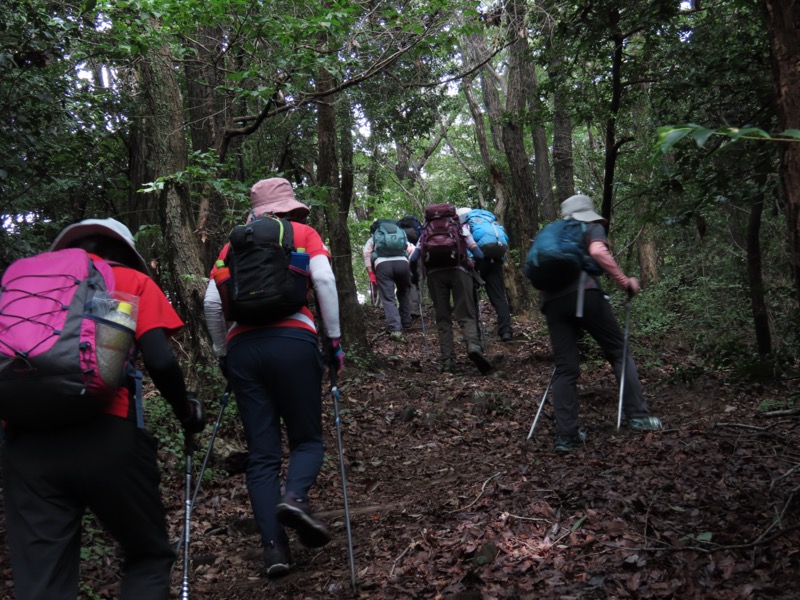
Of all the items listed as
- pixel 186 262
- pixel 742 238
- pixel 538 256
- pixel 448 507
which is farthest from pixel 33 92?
pixel 742 238

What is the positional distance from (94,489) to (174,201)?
4.26 metres

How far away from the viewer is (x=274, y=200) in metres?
4.57

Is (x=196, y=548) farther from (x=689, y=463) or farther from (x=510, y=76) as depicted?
(x=510, y=76)

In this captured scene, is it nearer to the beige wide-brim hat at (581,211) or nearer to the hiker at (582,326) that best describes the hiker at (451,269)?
the hiker at (582,326)

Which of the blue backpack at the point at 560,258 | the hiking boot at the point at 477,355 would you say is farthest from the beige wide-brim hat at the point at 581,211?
the hiking boot at the point at 477,355

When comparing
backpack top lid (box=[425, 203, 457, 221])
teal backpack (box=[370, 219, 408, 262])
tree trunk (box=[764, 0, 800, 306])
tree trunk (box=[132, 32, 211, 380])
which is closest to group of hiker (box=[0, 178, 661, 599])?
tree trunk (box=[132, 32, 211, 380])

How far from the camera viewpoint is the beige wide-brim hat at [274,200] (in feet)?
14.9

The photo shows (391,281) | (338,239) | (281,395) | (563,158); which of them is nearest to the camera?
(281,395)

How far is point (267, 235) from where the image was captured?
411 centimetres

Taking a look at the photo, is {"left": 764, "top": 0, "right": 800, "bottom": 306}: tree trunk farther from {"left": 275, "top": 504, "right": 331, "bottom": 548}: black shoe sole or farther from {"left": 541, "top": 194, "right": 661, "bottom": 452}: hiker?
{"left": 275, "top": 504, "right": 331, "bottom": 548}: black shoe sole

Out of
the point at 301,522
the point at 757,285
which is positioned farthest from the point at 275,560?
the point at 757,285

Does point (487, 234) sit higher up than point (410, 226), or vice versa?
point (410, 226)

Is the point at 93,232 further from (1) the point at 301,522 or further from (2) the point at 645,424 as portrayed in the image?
(2) the point at 645,424

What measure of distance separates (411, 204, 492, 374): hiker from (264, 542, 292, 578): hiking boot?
5607 mm
